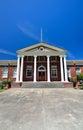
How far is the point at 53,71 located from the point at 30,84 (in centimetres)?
710

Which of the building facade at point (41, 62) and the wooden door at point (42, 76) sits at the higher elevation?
the building facade at point (41, 62)

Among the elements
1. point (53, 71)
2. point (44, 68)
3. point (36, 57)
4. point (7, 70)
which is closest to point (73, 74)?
point (53, 71)

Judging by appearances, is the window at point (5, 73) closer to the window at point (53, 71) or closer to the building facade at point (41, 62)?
the building facade at point (41, 62)

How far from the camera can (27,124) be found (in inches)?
176

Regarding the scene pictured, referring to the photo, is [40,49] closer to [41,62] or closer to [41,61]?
[41,61]

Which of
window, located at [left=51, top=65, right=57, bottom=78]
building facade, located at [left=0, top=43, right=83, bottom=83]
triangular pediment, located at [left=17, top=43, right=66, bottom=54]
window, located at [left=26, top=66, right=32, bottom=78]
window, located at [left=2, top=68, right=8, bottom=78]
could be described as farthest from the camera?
window, located at [left=2, top=68, right=8, bottom=78]

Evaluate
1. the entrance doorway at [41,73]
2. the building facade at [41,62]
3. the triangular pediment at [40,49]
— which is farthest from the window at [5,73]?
the entrance doorway at [41,73]

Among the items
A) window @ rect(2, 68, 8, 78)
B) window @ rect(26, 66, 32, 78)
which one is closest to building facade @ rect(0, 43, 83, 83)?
window @ rect(26, 66, 32, 78)

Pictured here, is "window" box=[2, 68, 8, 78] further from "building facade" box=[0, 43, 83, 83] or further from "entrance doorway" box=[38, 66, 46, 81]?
"entrance doorway" box=[38, 66, 46, 81]

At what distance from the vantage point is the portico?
24.5m

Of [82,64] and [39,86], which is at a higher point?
[82,64]

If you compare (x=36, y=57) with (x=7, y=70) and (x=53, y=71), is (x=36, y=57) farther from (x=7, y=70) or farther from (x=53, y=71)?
(x=7, y=70)

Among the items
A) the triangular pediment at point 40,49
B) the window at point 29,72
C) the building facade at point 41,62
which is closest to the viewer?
the building facade at point 41,62

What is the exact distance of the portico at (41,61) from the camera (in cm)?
2447
